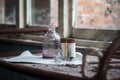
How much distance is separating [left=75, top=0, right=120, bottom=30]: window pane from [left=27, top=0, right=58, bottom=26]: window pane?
295 millimetres

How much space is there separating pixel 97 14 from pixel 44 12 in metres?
0.75

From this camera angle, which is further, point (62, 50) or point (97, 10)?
point (97, 10)

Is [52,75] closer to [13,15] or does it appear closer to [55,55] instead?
[55,55]

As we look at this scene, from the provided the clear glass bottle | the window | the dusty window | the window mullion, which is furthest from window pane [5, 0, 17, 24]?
the clear glass bottle

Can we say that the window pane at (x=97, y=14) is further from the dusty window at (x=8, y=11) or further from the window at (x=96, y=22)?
the dusty window at (x=8, y=11)

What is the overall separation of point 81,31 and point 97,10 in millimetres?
246

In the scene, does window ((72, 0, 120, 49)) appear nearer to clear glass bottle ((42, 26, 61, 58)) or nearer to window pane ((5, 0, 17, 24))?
clear glass bottle ((42, 26, 61, 58))

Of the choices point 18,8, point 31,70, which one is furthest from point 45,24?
point 31,70

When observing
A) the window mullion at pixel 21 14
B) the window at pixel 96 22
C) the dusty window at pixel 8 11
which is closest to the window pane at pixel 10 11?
the dusty window at pixel 8 11


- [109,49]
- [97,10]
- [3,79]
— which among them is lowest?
[3,79]

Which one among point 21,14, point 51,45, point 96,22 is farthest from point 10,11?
point 51,45

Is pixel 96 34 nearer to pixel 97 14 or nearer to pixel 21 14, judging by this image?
pixel 97 14

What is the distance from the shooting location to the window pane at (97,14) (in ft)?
7.58

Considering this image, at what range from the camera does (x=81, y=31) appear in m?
2.57
